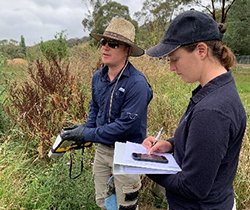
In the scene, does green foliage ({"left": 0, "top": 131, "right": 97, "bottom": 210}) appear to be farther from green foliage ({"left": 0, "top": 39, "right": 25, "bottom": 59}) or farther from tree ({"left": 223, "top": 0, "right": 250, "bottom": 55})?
tree ({"left": 223, "top": 0, "right": 250, "bottom": 55})

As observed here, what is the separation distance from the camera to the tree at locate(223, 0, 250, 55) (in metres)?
20.4

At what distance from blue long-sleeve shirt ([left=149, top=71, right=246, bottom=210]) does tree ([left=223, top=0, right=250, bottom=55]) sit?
21.7 metres

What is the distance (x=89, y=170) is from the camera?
→ 2.98 metres

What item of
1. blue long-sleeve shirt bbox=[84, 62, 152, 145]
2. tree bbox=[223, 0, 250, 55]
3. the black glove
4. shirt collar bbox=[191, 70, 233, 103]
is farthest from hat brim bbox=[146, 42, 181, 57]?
tree bbox=[223, 0, 250, 55]

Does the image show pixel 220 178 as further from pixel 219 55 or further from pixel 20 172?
pixel 20 172

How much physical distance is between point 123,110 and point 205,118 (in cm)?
105

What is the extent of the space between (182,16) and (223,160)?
67cm

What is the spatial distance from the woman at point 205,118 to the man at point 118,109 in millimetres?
768

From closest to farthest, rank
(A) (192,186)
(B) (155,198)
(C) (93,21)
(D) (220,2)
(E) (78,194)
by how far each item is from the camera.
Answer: (A) (192,186), (E) (78,194), (B) (155,198), (D) (220,2), (C) (93,21)

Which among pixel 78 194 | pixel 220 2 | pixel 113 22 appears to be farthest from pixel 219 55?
pixel 220 2

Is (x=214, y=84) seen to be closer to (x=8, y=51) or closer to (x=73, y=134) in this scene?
(x=73, y=134)

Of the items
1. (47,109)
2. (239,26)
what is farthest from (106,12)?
(47,109)

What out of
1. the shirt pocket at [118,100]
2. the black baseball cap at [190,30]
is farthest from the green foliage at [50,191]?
the black baseball cap at [190,30]

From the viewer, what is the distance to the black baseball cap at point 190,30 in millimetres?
1115
